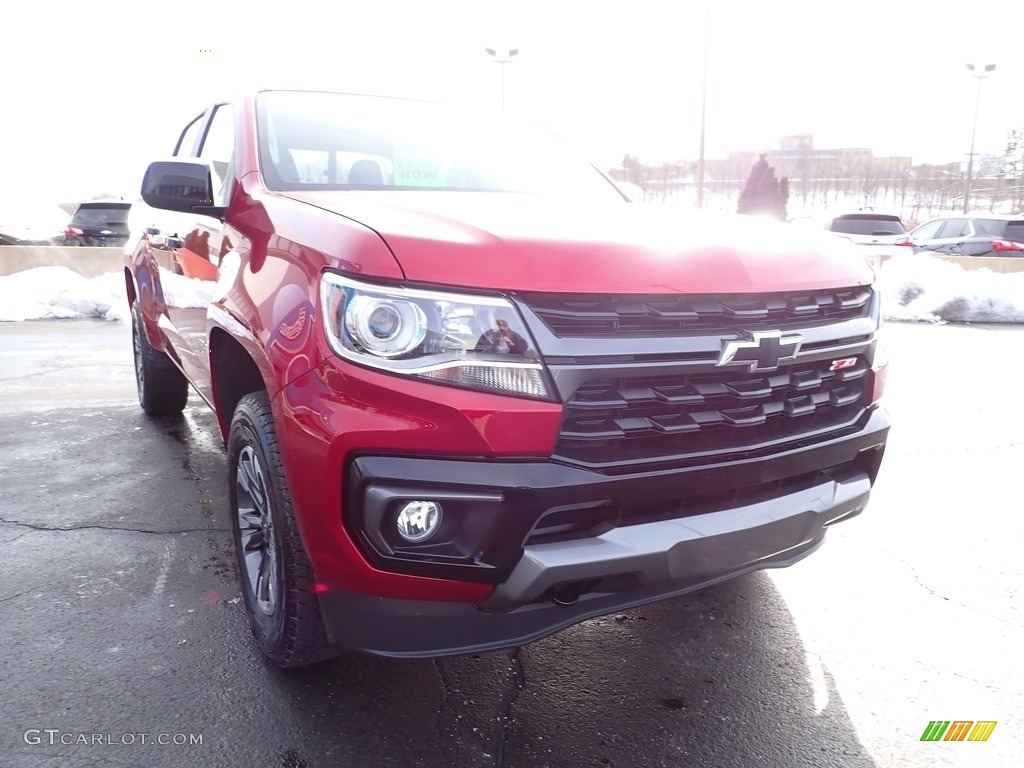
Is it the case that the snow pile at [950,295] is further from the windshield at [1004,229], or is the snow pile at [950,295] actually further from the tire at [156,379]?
the tire at [156,379]

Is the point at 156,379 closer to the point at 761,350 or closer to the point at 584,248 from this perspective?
the point at 584,248

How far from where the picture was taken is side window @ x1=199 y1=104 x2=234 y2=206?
282 centimetres

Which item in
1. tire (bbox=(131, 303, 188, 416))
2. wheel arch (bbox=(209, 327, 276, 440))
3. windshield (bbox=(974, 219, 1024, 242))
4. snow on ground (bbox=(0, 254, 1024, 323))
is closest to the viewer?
wheel arch (bbox=(209, 327, 276, 440))

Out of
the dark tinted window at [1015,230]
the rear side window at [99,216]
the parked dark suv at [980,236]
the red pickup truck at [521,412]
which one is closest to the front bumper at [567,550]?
the red pickup truck at [521,412]

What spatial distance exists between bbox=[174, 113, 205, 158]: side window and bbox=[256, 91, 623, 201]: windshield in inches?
40.5

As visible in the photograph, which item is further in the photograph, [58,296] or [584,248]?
[58,296]

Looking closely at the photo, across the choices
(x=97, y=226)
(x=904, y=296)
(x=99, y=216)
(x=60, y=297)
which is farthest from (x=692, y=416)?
(x=99, y=216)

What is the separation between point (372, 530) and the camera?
175cm

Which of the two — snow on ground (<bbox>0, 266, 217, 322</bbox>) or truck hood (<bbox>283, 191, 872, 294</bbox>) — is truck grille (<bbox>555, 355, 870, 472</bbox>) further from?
snow on ground (<bbox>0, 266, 217, 322</bbox>)

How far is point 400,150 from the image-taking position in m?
3.10

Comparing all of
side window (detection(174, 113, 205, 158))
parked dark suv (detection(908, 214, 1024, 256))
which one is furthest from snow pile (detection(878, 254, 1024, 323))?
side window (detection(174, 113, 205, 158))

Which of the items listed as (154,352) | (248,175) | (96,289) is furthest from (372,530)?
(96,289)

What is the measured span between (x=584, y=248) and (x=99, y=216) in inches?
646

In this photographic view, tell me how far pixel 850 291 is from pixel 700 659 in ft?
4.00
